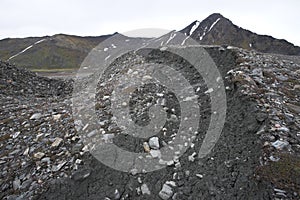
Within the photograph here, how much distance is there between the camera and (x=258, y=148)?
192 inches

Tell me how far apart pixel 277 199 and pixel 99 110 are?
17.9 feet

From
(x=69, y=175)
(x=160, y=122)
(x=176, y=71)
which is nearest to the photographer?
(x=69, y=175)

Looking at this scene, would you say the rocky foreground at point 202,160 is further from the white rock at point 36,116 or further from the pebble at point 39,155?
the white rock at point 36,116

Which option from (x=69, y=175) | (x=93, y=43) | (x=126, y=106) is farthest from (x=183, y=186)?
(x=93, y=43)

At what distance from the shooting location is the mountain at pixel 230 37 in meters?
81.8

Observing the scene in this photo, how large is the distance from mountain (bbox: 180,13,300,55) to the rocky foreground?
79.1 metres

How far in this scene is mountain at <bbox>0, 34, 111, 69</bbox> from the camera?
4262 inches

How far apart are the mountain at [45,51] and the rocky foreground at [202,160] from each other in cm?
10522

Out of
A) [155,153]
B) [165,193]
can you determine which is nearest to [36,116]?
[155,153]

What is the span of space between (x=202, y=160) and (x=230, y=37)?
105 metres

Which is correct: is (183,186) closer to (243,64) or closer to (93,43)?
(243,64)

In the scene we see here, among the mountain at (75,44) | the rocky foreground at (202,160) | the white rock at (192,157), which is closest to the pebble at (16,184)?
the rocky foreground at (202,160)

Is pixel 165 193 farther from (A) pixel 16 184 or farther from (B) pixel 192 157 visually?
(A) pixel 16 184

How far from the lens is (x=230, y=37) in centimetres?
10112
